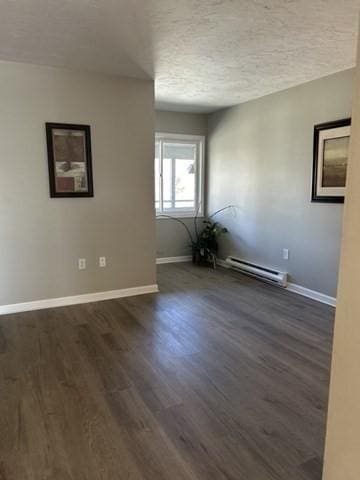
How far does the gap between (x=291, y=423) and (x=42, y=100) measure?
11.3 ft

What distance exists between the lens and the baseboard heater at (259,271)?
4.33m

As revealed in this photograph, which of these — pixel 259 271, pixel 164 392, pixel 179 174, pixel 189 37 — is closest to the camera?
pixel 164 392

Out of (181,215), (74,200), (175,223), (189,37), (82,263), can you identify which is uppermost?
(189,37)

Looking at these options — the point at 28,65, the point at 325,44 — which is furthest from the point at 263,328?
the point at 28,65

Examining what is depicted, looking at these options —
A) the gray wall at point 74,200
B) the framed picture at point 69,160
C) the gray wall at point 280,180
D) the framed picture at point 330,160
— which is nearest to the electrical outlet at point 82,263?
the gray wall at point 74,200

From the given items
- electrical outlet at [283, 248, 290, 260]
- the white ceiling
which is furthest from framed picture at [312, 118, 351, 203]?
electrical outlet at [283, 248, 290, 260]

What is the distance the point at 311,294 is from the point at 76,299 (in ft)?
8.77

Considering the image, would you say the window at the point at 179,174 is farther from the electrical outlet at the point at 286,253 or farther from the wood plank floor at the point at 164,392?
the wood plank floor at the point at 164,392

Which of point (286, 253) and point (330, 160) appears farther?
point (286, 253)

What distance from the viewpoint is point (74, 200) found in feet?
11.9

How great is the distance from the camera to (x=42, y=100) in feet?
11.1

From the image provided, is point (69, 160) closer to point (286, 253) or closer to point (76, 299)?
point (76, 299)

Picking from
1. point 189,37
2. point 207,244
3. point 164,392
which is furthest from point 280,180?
point 164,392

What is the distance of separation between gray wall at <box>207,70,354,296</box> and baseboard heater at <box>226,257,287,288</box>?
107 mm
